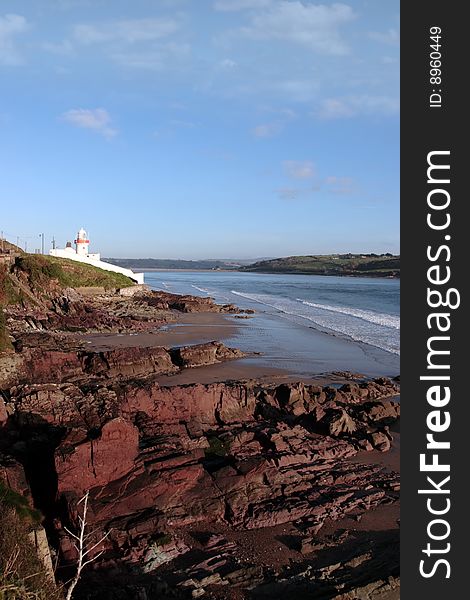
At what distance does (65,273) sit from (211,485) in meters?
44.5

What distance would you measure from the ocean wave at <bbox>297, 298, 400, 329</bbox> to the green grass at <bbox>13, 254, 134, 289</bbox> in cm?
2235

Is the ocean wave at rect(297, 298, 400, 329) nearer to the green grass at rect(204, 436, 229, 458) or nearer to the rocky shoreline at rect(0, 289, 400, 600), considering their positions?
the rocky shoreline at rect(0, 289, 400, 600)

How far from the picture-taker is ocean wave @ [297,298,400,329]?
44.9 m

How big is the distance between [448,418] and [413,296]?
1.67m

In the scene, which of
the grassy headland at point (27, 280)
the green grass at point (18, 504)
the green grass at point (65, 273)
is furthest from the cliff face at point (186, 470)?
the green grass at point (65, 273)

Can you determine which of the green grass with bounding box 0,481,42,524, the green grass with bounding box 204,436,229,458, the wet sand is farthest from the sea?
the green grass with bounding box 0,481,42,524

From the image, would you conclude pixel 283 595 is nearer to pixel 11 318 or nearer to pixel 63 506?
pixel 63 506

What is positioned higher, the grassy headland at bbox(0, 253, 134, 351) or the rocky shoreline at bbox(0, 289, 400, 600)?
the grassy headland at bbox(0, 253, 134, 351)

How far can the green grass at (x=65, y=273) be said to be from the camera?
42.1 metres

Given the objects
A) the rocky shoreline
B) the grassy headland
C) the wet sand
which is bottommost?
the rocky shoreline

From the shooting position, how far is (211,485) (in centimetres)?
1112

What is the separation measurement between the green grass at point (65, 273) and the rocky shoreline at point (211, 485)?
25840mm

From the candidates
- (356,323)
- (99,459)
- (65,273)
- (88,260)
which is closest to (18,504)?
(99,459)

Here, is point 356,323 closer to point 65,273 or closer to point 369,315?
point 369,315
